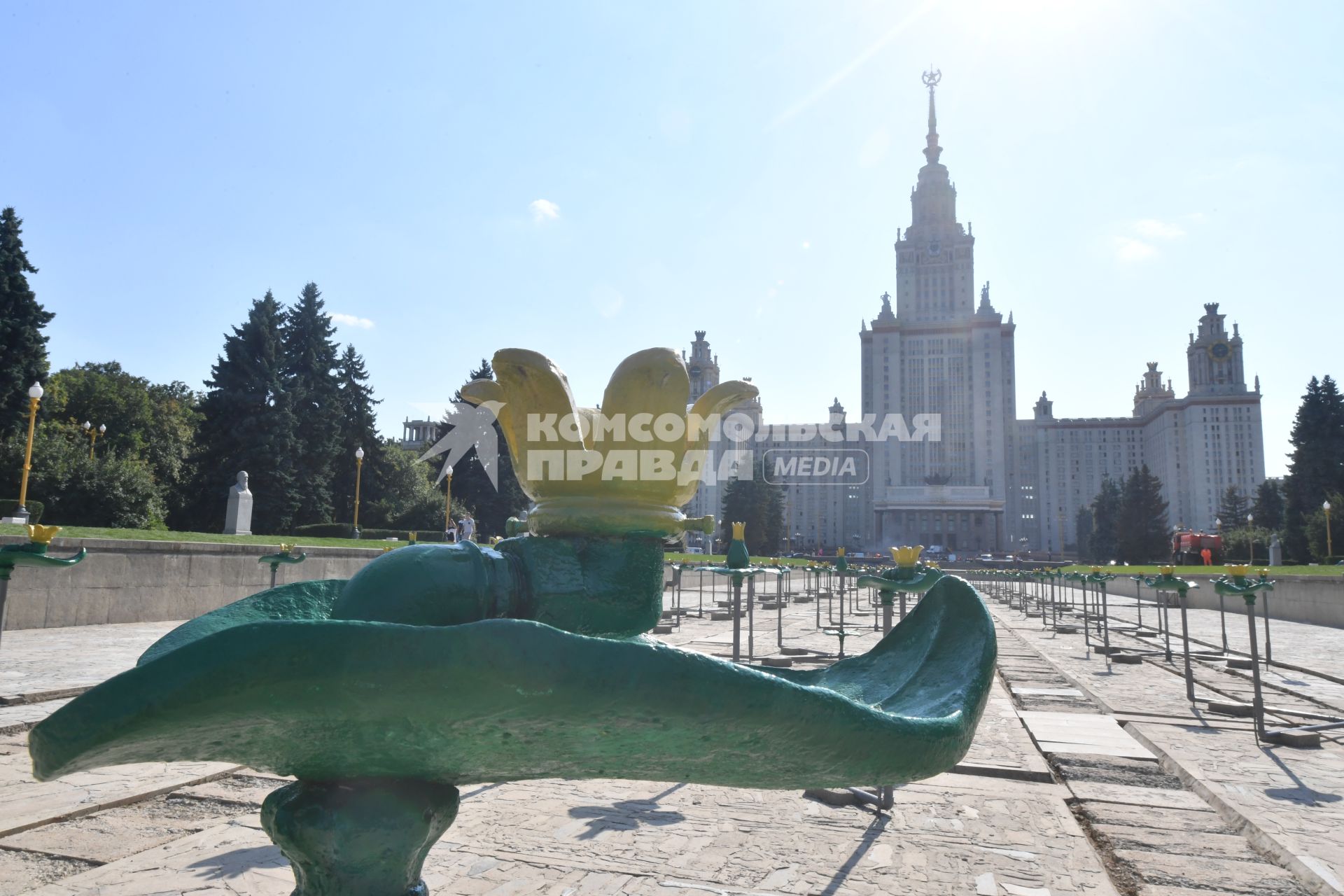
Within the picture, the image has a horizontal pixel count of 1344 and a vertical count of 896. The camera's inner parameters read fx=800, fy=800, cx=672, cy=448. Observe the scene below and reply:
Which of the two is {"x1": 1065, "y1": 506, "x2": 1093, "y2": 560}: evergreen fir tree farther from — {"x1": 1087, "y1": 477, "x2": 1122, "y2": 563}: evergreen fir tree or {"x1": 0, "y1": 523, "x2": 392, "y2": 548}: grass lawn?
{"x1": 0, "y1": 523, "x2": 392, "y2": 548}: grass lawn

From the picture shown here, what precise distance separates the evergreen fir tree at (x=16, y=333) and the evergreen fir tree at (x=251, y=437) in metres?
6.48

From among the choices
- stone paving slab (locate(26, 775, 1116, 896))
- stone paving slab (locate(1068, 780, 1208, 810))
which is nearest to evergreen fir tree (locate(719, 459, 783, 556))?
stone paving slab (locate(1068, 780, 1208, 810))

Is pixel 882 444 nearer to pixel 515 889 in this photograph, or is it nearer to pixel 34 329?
pixel 34 329

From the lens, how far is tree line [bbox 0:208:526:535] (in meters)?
29.6

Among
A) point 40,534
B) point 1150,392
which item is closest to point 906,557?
point 40,534

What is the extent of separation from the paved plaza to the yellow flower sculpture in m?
2.29

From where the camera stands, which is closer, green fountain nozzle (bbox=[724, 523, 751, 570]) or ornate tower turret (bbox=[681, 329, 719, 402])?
green fountain nozzle (bbox=[724, 523, 751, 570])

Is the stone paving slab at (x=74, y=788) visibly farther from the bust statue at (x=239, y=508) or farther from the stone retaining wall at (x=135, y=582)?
the bust statue at (x=239, y=508)

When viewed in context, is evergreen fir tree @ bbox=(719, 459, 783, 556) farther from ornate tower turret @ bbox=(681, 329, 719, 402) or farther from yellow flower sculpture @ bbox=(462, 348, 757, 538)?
yellow flower sculpture @ bbox=(462, 348, 757, 538)

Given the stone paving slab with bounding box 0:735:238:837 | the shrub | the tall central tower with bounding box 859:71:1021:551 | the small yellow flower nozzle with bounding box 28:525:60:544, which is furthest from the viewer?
the tall central tower with bounding box 859:71:1021:551

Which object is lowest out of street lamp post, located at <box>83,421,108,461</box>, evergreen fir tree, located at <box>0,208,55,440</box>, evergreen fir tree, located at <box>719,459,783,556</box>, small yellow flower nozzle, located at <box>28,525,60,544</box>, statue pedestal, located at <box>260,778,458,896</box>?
statue pedestal, located at <box>260,778,458,896</box>

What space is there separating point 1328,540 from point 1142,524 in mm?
32690

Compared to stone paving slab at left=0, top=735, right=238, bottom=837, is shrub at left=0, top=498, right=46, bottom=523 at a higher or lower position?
higher

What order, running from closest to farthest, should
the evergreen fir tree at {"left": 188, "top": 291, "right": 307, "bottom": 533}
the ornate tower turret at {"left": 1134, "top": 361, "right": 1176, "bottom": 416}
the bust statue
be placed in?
1. the bust statue
2. the evergreen fir tree at {"left": 188, "top": 291, "right": 307, "bottom": 533}
3. the ornate tower turret at {"left": 1134, "top": 361, "right": 1176, "bottom": 416}
